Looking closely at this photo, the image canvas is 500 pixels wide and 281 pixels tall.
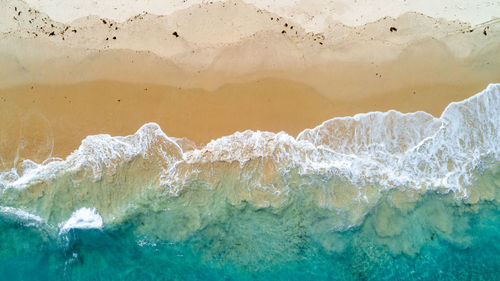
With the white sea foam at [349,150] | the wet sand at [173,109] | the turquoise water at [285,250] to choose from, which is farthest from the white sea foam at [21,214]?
the wet sand at [173,109]

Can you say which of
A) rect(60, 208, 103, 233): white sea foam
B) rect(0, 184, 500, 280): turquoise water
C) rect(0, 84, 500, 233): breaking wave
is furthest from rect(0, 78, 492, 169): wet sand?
rect(0, 184, 500, 280): turquoise water

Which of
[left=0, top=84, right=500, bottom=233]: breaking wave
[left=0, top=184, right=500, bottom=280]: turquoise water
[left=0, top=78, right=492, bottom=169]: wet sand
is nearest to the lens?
[left=0, top=184, right=500, bottom=280]: turquoise water

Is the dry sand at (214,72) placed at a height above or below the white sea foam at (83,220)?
above

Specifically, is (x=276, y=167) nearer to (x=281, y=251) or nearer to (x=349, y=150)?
(x=349, y=150)

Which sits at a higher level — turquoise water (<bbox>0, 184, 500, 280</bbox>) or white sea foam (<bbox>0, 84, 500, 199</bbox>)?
white sea foam (<bbox>0, 84, 500, 199</bbox>)

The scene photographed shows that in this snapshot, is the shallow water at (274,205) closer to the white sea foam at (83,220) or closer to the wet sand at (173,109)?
the white sea foam at (83,220)

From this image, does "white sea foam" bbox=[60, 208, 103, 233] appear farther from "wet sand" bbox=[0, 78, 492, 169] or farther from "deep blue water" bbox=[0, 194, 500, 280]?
"wet sand" bbox=[0, 78, 492, 169]
